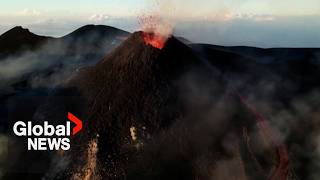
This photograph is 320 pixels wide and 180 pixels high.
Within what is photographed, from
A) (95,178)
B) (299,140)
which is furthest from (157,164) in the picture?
(299,140)

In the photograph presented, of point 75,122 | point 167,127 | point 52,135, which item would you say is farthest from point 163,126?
point 52,135

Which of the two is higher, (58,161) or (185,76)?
(185,76)

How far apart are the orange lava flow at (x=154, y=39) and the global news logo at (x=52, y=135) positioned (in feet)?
19.8

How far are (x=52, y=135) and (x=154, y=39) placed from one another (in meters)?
8.09

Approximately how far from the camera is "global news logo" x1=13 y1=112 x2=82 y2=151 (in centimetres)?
2594

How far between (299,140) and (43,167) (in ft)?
54.7

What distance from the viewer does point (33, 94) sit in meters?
36.6

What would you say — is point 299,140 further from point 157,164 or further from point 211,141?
point 157,164

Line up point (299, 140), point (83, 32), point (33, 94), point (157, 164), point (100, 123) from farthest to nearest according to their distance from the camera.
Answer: point (83, 32), point (33, 94), point (299, 140), point (100, 123), point (157, 164)

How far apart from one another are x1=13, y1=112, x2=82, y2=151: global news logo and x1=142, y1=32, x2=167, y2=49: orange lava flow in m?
6.03

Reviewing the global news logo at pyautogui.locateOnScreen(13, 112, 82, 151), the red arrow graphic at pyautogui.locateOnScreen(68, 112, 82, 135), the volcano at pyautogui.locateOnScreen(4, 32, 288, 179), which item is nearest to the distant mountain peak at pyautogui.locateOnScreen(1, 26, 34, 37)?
the global news logo at pyautogui.locateOnScreen(13, 112, 82, 151)

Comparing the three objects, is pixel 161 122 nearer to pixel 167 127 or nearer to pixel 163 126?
pixel 163 126

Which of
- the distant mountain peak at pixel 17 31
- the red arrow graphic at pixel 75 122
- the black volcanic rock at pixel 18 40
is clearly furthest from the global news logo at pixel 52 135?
the distant mountain peak at pixel 17 31

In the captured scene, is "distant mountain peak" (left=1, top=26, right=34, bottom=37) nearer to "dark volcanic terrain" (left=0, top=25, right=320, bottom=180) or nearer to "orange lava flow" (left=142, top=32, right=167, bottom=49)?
"dark volcanic terrain" (left=0, top=25, right=320, bottom=180)
